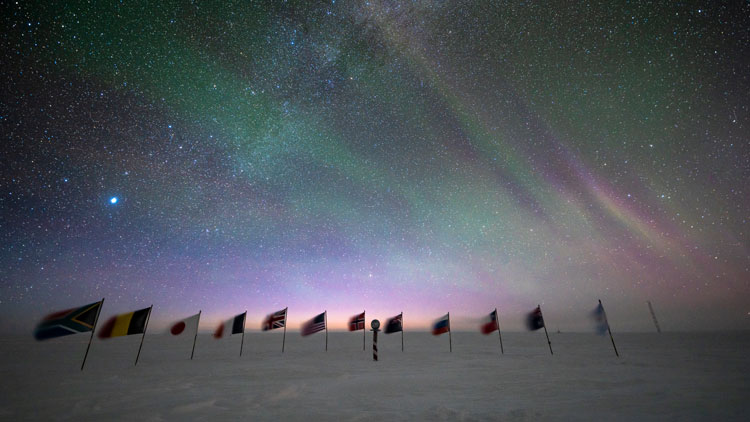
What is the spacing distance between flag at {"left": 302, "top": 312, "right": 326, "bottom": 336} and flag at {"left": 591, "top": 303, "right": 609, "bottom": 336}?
25.3 m

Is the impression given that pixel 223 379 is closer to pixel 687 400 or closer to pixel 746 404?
pixel 687 400

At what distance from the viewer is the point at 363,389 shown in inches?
545

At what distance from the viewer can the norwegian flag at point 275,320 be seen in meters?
31.3

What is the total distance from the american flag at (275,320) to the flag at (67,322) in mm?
14717

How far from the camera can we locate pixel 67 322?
58.7 ft

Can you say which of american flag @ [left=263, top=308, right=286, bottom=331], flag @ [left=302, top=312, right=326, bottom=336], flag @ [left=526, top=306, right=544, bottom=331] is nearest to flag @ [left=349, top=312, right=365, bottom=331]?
flag @ [left=302, top=312, right=326, bottom=336]

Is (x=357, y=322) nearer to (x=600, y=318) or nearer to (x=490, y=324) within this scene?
(x=490, y=324)

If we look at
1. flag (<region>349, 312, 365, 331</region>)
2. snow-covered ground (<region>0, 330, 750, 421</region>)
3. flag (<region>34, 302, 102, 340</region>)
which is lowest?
snow-covered ground (<region>0, 330, 750, 421</region>)

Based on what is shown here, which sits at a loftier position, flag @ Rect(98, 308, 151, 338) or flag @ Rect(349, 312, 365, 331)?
flag @ Rect(349, 312, 365, 331)

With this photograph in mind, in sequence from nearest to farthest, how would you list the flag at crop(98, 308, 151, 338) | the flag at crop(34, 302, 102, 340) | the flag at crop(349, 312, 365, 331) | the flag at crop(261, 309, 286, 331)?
1. the flag at crop(34, 302, 102, 340)
2. the flag at crop(98, 308, 151, 338)
3. the flag at crop(261, 309, 286, 331)
4. the flag at crop(349, 312, 365, 331)

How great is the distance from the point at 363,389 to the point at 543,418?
767 centimetres

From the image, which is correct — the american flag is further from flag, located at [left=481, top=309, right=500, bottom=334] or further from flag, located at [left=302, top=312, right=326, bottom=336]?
flag, located at [left=481, top=309, right=500, bottom=334]

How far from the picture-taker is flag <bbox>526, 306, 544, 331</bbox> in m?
28.2

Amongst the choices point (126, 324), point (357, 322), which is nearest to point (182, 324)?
point (126, 324)
